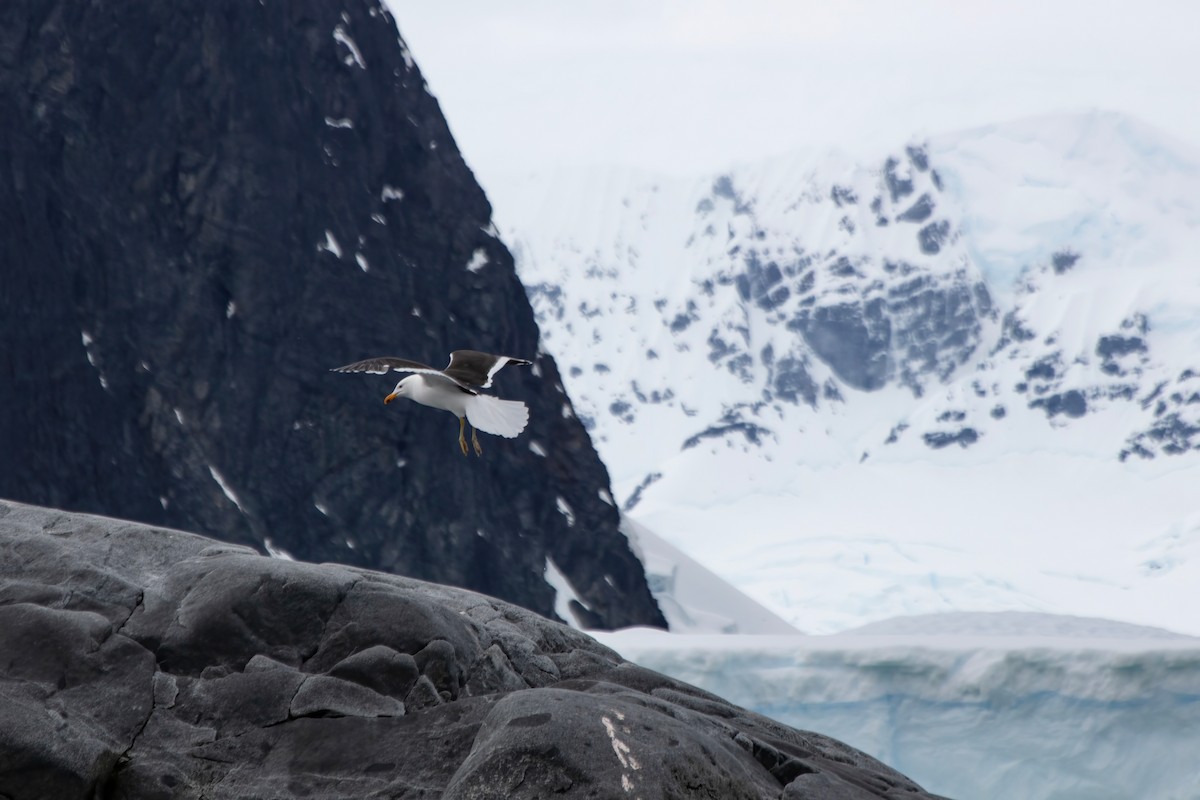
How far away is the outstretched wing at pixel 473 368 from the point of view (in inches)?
436

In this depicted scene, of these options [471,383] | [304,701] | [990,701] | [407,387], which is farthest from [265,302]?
[304,701]

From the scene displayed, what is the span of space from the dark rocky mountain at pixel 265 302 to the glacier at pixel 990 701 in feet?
96.8

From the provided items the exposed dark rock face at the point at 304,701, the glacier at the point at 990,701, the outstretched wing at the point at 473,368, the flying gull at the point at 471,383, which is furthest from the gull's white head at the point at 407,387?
the glacier at the point at 990,701

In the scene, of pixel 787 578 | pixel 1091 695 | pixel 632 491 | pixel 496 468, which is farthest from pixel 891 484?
pixel 1091 695

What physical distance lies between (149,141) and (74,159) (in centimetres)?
322

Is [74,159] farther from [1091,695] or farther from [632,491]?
[632,491]

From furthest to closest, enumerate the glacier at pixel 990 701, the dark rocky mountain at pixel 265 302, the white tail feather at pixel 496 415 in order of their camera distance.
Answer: the dark rocky mountain at pixel 265 302, the glacier at pixel 990 701, the white tail feather at pixel 496 415

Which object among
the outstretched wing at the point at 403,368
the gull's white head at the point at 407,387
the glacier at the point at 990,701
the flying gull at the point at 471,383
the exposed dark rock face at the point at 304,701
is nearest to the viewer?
the exposed dark rock face at the point at 304,701

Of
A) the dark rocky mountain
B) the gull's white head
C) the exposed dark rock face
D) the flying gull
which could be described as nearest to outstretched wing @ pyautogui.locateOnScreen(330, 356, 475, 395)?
the flying gull

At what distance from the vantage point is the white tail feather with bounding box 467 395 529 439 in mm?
11180

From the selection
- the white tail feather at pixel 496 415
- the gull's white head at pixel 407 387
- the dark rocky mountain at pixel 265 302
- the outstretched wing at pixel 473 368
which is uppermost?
the dark rocky mountain at pixel 265 302

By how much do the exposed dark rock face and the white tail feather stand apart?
2.93 meters

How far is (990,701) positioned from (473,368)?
297 inches

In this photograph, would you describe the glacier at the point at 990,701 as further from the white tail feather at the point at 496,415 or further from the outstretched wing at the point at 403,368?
the outstretched wing at the point at 403,368
